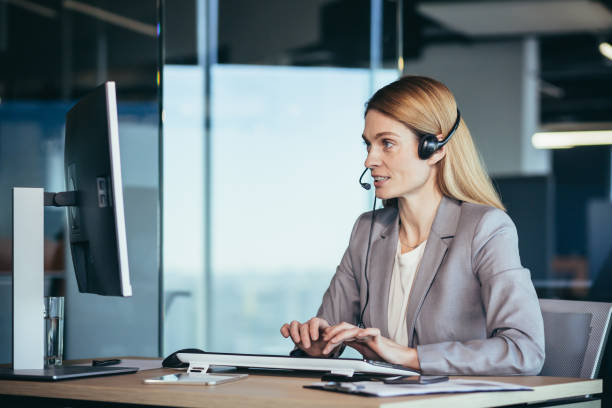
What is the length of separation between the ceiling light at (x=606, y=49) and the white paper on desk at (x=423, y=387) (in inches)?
283

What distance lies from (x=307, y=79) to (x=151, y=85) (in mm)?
3102

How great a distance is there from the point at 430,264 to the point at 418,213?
21 cm

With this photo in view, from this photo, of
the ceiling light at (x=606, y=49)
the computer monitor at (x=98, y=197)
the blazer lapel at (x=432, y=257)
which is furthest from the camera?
the ceiling light at (x=606, y=49)

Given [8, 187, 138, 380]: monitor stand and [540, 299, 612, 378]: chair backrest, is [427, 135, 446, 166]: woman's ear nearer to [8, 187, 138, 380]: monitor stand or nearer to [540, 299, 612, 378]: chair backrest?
[540, 299, 612, 378]: chair backrest

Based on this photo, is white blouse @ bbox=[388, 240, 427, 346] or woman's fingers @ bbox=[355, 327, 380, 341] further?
white blouse @ bbox=[388, 240, 427, 346]

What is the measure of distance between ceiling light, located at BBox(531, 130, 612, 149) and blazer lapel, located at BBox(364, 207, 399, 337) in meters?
7.52

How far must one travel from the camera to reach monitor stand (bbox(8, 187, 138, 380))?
1.73 metres

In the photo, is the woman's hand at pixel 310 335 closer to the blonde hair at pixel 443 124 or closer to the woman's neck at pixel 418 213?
the woman's neck at pixel 418 213

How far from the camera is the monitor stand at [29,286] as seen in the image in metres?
1.73

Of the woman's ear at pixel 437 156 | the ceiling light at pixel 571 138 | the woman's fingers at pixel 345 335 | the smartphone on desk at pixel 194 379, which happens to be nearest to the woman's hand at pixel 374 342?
the woman's fingers at pixel 345 335

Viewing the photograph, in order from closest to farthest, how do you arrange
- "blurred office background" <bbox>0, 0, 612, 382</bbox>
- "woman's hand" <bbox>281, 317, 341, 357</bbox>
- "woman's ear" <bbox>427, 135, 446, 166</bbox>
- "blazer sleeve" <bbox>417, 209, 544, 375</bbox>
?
1. "blazer sleeve" <bbox>417, 209, 544, 375</bbox>
2. "woman's hand" <bbox>281, 317, 341, 357</bbox>
3. "woman's ear" <bbox>427, 135, 446, 166</bbox>
4. "blurred office background" <bbox>0, 0, 612, 382</bbox>

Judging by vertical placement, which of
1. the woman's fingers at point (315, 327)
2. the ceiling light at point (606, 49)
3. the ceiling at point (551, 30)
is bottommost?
the woman's fingers at point (315, 327)

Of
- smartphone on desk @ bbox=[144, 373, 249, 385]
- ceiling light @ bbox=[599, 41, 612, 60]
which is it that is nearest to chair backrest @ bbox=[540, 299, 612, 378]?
smartphone on desk @ bbox=[144, 373, 249, 385]

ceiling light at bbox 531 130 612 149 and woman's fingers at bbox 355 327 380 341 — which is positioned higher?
ceiling light at bbox 531 130 612 149
